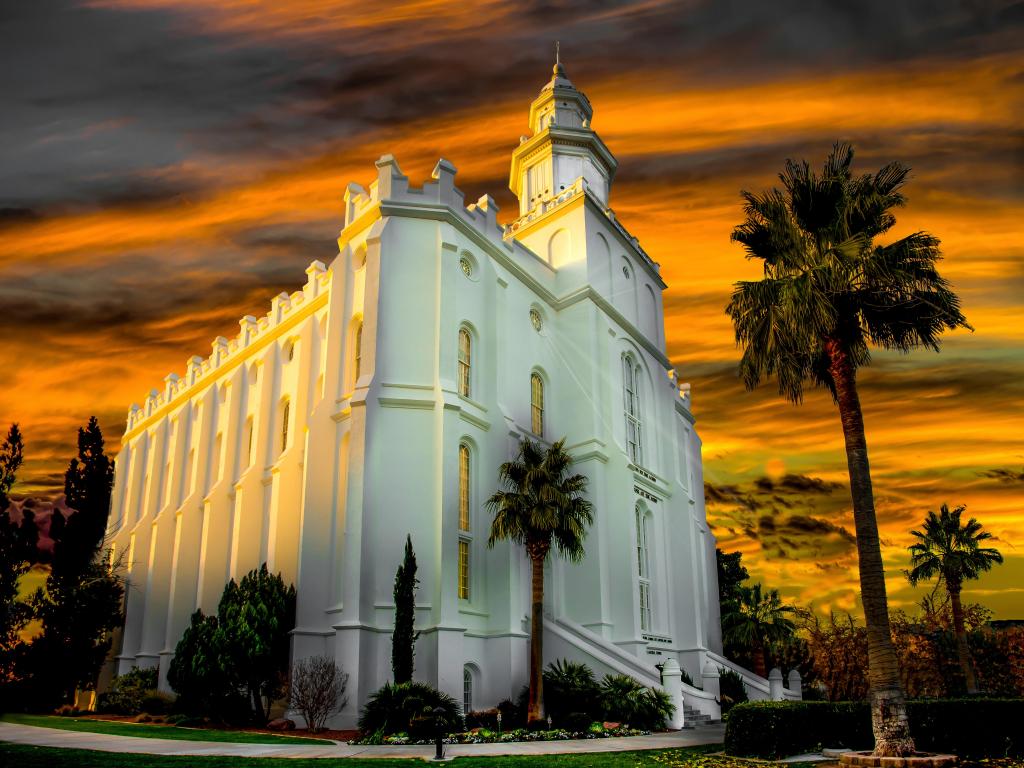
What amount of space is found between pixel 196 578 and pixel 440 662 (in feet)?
63.6

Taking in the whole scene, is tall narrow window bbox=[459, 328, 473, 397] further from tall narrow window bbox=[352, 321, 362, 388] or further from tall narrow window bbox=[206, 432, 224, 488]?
tall narrow window bbox=[206, 432, 224, 488]

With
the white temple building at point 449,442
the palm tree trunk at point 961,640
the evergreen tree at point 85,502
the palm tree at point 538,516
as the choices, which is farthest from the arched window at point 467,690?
the evergreen tree at point 85,502

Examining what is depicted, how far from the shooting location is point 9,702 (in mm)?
29531

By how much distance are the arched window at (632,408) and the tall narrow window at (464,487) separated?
921 centimetres

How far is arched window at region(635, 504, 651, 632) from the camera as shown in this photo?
29.9 metres

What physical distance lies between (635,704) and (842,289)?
12518 mm

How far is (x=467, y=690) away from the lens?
73.8 ft

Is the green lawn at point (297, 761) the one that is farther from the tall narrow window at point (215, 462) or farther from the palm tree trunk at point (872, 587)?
the tall narrow window at point (215, 462)

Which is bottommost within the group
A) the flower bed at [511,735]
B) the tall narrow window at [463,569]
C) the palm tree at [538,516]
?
the flower bed at [511,735]

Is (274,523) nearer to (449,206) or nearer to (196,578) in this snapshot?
(196,578)

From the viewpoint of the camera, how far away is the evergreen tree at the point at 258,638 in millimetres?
22375

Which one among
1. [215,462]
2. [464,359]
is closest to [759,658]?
[464,359]

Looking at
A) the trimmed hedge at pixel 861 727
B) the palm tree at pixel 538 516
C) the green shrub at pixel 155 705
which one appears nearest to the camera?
the trimmed hedge at pixel 861 727

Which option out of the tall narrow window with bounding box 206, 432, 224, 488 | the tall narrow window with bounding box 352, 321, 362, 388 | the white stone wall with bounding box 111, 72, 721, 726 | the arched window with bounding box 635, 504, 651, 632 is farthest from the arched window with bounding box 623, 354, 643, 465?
the tall narrow window with bounding box 206, 432, 224, 488
